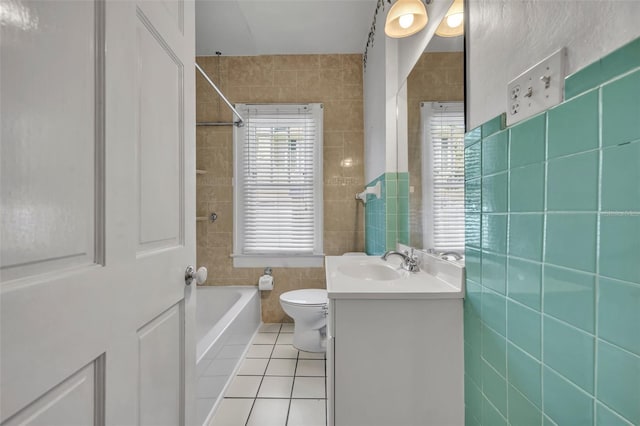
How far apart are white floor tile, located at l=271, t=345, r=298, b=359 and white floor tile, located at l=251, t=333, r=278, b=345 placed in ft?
0.38

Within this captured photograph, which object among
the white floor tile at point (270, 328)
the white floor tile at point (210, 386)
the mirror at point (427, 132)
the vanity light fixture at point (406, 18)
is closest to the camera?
the mirror at point (427, 132)


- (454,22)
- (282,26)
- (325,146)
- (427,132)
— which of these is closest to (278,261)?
(325,146)

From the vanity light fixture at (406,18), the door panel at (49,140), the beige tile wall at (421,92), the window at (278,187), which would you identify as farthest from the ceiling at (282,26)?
the door panel at (49,140)

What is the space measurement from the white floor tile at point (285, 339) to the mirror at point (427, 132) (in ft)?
4.28

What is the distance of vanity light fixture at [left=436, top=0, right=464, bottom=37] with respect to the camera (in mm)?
1158

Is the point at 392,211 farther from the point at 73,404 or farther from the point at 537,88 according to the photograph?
the point at 73,404

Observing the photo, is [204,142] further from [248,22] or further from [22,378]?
[22,378]

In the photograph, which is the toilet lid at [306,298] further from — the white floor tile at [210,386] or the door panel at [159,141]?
the door panel at [159,141]

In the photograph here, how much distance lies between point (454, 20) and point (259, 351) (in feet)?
7.84

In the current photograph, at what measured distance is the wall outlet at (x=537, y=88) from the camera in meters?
0.65

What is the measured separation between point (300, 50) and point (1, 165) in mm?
2858

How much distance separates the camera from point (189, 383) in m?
1.02

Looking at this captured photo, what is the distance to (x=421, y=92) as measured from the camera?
157 cm

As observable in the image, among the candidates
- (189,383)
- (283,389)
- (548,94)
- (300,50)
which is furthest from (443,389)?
(300,50)
